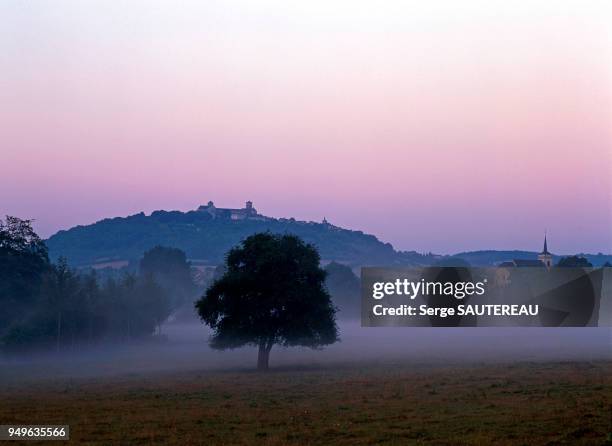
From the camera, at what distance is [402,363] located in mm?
77500

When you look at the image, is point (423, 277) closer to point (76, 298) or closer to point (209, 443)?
point (209, 443)

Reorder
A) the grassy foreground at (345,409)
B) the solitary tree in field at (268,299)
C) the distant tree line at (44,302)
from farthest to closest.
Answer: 1. the distant tree line at (44,302)
2. the solitary tree in field at (268,299)
3. the grassy foreground at (345,409)

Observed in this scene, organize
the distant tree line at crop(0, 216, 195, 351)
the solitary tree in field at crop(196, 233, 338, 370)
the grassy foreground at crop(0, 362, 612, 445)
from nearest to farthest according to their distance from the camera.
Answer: the grassy foreground at crop(0, 362, 612, 445) < the solitary tree in field at crop(196, 233, 338, 370) < the distant tree line at crop(0, 216, 195, 351)

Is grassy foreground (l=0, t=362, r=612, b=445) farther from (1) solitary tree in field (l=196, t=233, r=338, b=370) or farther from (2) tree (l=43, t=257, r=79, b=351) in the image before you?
(2) tree (l=43, t=257, r=79, b=351)

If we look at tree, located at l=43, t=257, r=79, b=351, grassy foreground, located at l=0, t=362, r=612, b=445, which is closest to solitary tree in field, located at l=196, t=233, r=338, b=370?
grassy foreground, located at l=0, t=362, r=612, b=445

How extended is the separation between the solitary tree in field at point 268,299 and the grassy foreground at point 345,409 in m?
15.3

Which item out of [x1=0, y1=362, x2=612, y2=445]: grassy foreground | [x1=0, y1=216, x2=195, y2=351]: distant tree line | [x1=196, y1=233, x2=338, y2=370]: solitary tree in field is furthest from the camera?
[x1=0, y1=216, x2=195, y2=351]: distant tree line

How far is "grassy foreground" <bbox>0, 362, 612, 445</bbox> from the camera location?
31.1 m

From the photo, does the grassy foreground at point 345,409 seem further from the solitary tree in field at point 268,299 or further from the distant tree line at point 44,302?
the distant tree line at point 44,302

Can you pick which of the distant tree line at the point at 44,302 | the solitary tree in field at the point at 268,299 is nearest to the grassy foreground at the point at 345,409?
the solitary tree in field at the point at 268,299

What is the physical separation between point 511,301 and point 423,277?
32319mm

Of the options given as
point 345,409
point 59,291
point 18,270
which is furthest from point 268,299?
point 18,270

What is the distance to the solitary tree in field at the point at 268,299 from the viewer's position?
252ft

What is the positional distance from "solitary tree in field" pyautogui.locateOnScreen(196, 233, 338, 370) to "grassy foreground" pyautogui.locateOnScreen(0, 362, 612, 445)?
15332 mm
